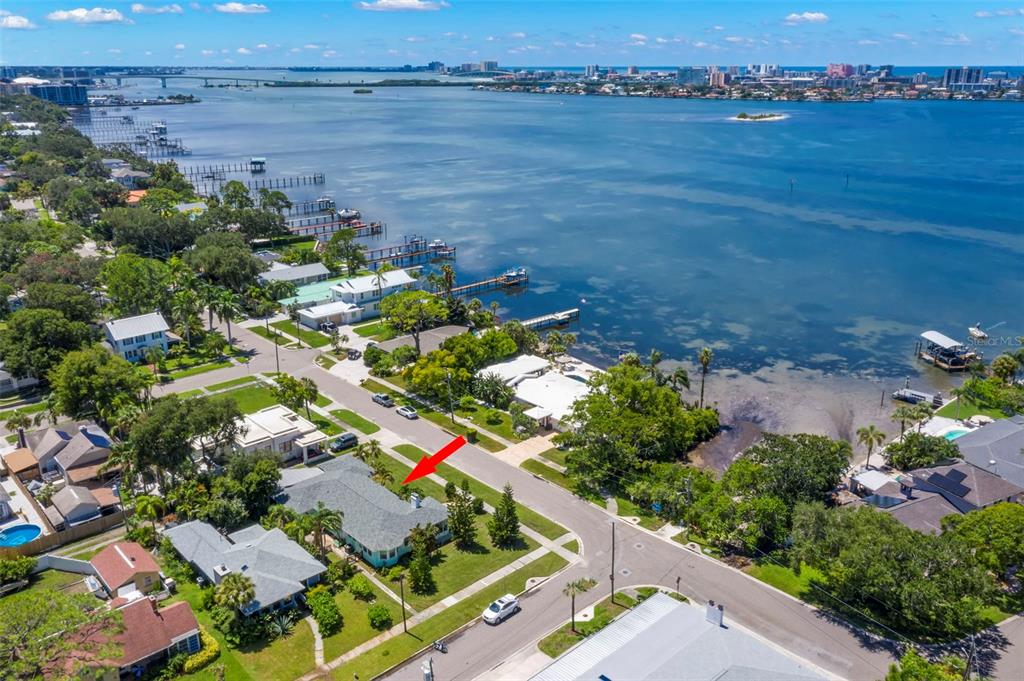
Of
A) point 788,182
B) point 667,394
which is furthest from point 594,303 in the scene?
point 788,182

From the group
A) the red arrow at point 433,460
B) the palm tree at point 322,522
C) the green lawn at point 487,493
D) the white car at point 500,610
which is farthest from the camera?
the red arrow at point 433,460

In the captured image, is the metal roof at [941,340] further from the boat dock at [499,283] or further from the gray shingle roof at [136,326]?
the gray shingle roof at [136,326]

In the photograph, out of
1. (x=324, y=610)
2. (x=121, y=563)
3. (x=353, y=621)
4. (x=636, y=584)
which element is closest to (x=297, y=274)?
(x=121, y=563)

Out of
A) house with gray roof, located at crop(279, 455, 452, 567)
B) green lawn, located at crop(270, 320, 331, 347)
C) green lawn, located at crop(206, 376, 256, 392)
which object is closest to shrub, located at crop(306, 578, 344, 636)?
house with gray roof, located at crop(279, 455, 452, 567)

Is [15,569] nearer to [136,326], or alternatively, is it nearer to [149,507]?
[149,507]

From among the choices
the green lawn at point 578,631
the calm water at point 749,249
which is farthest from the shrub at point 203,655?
the calm water at point 749,249

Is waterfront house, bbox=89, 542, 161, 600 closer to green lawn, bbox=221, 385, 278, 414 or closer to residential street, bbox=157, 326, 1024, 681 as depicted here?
residential street, bbox=157, 326, 1024, 681
